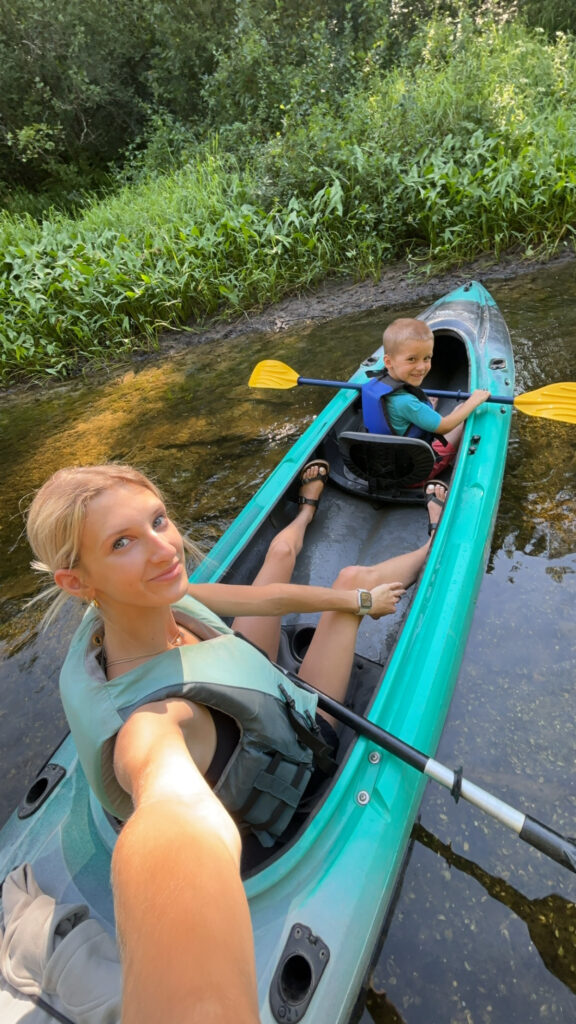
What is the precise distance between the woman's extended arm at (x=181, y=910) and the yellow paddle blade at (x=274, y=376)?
366 centimetres

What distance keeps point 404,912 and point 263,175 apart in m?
7.79

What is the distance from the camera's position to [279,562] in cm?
251

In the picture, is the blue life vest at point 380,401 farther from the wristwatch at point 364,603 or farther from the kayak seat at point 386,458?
the wristwatch at point 364,603

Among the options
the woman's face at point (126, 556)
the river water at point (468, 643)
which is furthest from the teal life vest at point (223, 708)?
the river water at point (468, 643)

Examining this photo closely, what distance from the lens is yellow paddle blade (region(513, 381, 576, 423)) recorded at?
329cm

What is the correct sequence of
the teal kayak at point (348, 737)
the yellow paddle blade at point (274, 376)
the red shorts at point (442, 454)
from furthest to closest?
the yellow paddle blade at point (274, 376)
the red shorts at point (442, 454)
the teal kayak at point (348, 737)

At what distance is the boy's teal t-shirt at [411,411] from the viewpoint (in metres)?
3.02

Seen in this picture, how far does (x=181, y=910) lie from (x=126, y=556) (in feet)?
2.06

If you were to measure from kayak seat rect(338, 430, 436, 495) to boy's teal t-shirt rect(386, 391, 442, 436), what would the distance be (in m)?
0.19

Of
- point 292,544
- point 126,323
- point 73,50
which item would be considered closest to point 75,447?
point 126,323

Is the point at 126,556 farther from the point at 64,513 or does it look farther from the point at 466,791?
the point at 466,791

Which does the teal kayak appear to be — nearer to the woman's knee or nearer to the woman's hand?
the woman's hand

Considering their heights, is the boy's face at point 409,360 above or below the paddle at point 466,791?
above

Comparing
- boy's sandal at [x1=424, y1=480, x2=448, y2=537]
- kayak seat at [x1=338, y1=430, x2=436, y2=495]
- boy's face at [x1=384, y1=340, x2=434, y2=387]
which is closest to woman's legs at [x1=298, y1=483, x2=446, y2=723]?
boy's sandal at [x1=424, y1=480, x2=448, y2=537]
